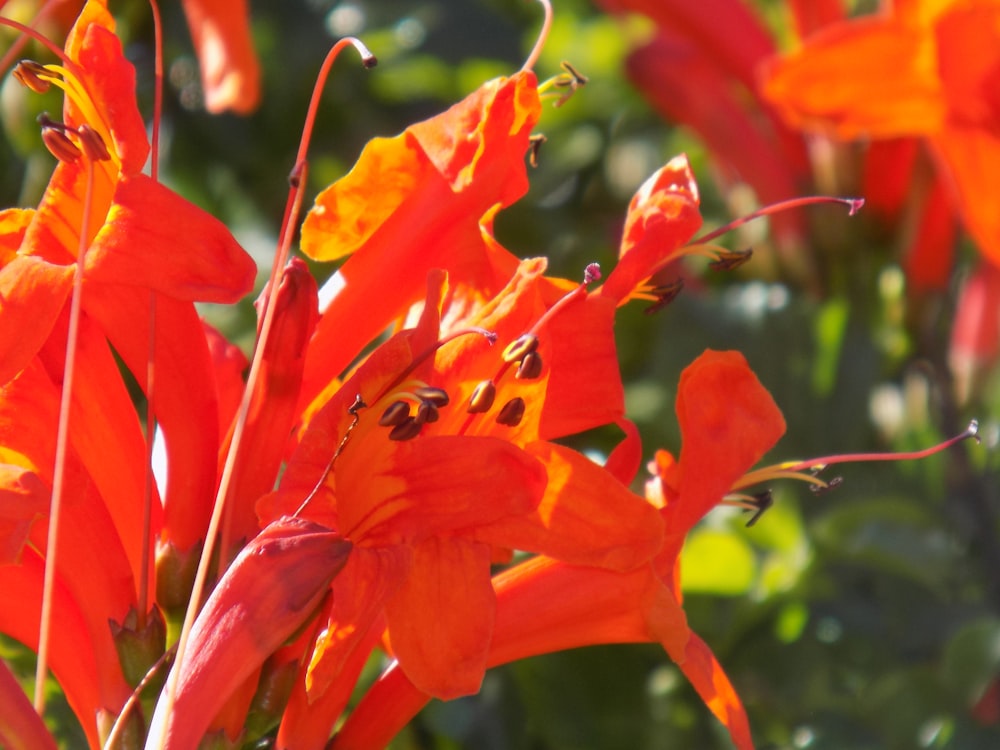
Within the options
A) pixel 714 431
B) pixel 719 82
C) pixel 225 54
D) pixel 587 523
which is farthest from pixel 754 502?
pixel 719 82

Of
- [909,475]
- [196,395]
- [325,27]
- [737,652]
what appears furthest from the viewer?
[325,27]

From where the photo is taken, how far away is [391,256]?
785mm

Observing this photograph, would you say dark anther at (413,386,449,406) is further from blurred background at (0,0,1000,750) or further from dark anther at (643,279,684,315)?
blurred background at (0,0,1000,750)

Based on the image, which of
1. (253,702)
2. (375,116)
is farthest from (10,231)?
(375,116)

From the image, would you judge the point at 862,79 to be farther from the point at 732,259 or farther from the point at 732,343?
the point at 732,259

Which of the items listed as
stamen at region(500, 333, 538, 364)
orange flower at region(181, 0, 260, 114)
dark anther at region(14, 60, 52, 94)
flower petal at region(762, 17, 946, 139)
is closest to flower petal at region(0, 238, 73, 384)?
dark anther at region(14, 60, 52, 94)

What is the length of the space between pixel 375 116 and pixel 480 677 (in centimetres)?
115

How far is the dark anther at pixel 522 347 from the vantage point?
2.17 feet

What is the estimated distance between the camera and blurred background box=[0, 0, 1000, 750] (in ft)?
3.64

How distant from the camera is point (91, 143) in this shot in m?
0.69

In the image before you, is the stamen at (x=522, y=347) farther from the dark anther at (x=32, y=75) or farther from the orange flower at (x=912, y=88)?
the orange flower at (x=912, y=88)

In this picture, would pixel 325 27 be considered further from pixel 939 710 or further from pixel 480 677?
pixel 480 677

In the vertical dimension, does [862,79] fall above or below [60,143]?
below

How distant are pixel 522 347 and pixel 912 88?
86 centimetres
